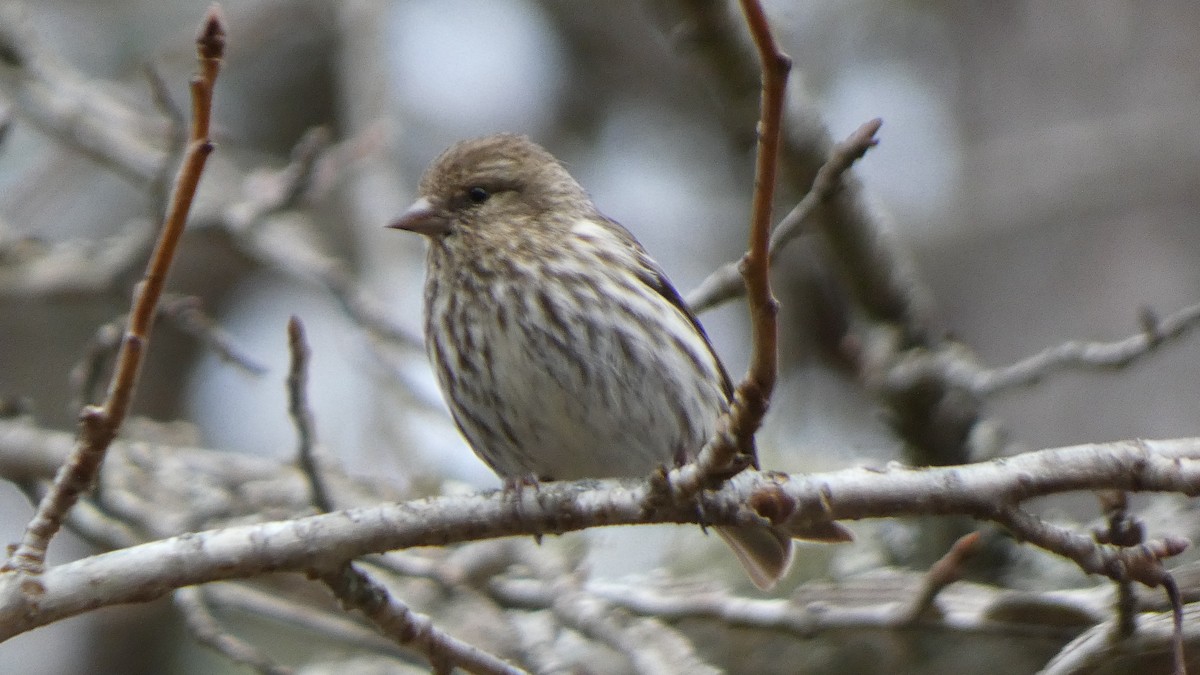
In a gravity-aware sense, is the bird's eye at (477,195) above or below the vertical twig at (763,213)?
above

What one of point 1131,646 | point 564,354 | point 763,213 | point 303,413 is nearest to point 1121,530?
point 1131,646

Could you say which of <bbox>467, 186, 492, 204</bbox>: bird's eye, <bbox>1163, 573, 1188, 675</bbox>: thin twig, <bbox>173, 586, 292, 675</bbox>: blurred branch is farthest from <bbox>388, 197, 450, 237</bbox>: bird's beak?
<bbox>1163, 573, 1188, 675</bbox>: thin twig

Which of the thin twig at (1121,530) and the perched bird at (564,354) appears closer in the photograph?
the thin twig at (1121,530)

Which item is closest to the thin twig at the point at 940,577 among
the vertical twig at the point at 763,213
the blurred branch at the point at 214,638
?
the vertical twig at the point at 763,213

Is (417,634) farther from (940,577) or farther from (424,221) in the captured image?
(424,221)

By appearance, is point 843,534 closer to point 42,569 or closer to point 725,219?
point 42,569

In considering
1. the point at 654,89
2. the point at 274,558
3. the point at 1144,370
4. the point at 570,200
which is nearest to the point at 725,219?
the point at 654,89

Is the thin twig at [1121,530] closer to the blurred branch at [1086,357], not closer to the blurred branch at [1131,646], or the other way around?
the blurred branch at [1131,646]
